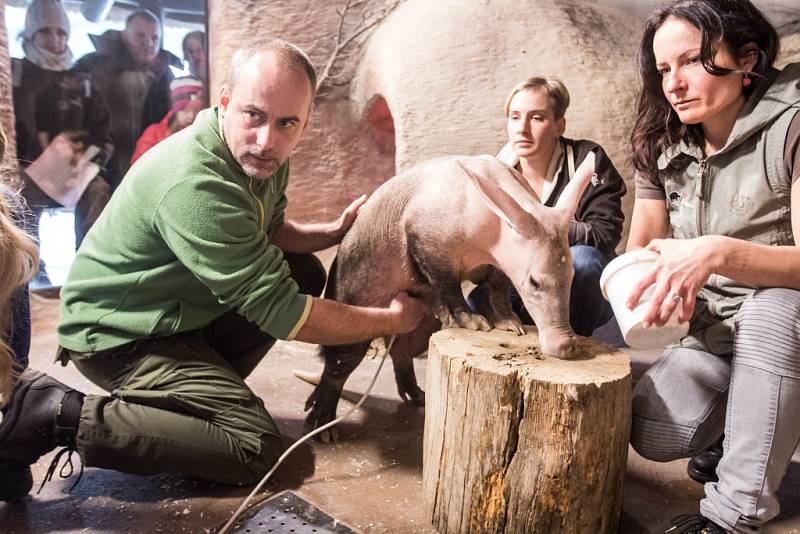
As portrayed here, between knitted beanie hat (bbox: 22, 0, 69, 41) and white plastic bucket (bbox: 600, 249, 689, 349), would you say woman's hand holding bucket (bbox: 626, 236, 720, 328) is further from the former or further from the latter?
knitted beanie hat (bbox: 22, 0, 69, 41)

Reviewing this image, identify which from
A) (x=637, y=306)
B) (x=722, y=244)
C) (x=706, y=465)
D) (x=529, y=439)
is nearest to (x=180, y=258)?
(x=529, y=439)

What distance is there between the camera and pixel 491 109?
391 centimetres

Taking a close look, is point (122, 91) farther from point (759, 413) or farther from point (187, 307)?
point (759, 413)

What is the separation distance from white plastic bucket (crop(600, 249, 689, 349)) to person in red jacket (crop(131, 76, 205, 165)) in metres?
3.64

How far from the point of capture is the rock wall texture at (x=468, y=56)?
390cm

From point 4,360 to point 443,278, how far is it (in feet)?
4.88

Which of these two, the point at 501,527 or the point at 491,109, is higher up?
the point at 491,109

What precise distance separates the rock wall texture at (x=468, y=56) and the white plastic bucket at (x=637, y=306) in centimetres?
203

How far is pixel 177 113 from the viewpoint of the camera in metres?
4.71

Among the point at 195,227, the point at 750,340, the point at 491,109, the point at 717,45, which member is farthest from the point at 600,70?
the point at 195,227

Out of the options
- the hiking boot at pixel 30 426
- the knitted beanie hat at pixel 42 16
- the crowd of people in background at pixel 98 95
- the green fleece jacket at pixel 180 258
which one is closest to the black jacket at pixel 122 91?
the crowd of people in background at pixel 98 95

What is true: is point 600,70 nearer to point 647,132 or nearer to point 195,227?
point 647,132

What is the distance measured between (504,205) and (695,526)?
114cm

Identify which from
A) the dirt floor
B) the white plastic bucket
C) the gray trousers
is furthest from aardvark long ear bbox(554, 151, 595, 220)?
the dirt floor
